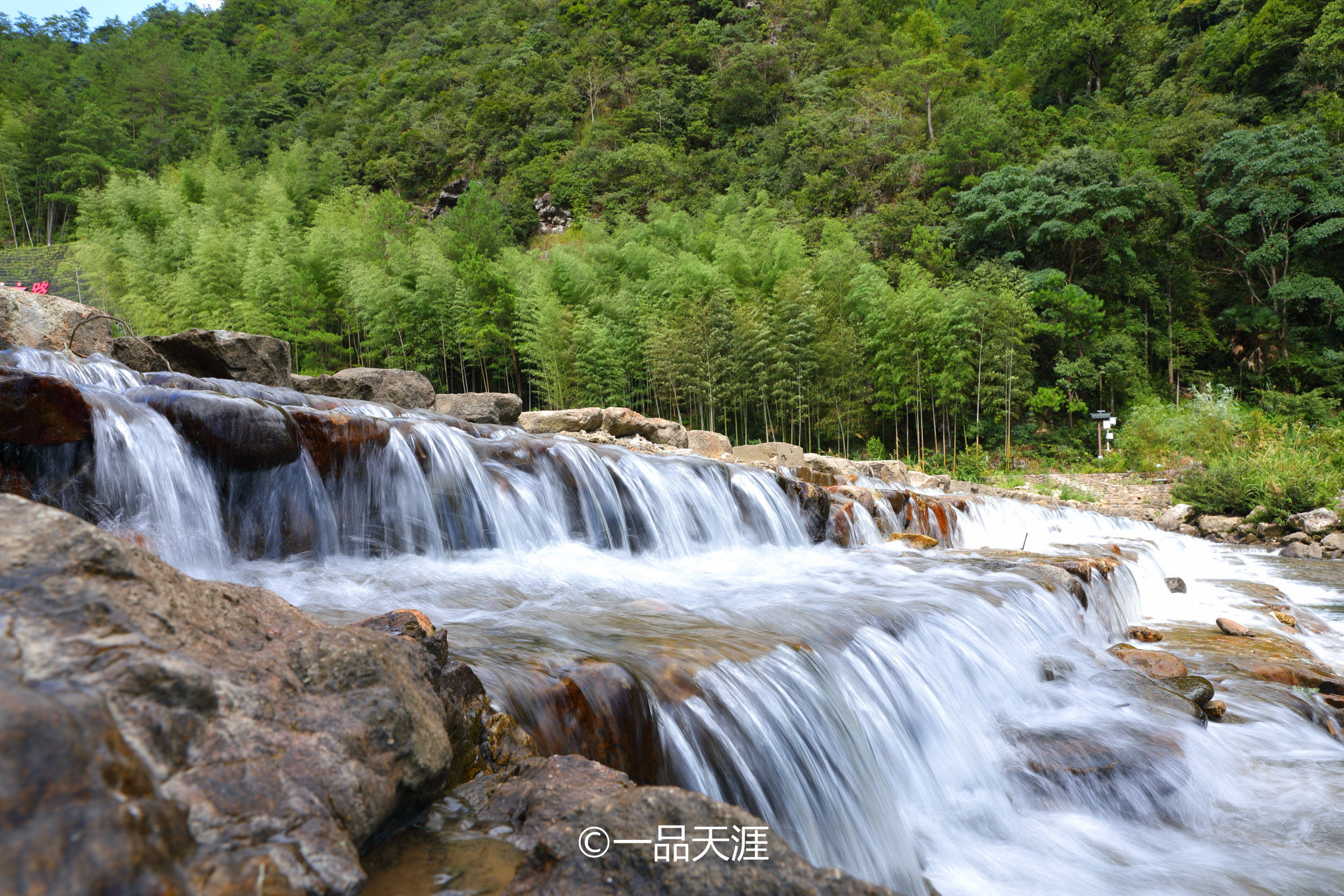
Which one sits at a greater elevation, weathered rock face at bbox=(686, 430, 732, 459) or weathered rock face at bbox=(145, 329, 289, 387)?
weathered rock face at bbox=(145, 329, 289, 387)

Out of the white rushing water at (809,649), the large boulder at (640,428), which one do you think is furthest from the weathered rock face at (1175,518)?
the large boulder at (640,428)

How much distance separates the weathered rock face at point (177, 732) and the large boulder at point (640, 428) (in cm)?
1393

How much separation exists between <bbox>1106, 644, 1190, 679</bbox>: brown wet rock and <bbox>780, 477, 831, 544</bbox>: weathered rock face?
11.2ft

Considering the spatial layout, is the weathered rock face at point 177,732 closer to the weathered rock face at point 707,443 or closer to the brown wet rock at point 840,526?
the brown wet rock at point 840,526

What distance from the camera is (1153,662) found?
4.39m

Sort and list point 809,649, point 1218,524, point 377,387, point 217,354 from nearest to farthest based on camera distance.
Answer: point 809,649
point 217,354
point 1218,524
point 377,387

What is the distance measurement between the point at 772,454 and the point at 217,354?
33.1ft

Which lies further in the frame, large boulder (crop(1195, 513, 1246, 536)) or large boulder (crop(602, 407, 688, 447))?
large boulder (crop(602, 407, 688, 447))

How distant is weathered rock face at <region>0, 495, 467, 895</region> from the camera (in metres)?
→ 0.95

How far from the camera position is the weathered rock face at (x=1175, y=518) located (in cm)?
1255

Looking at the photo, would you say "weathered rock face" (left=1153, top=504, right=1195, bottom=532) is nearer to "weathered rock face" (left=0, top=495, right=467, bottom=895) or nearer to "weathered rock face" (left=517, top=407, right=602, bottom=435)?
"weathered rock face" (left=517, top=407, right=602, bottom=435)

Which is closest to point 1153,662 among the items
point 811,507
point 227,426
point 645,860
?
point 811,507

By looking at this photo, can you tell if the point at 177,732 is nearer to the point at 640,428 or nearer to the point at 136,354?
the point at 136,354

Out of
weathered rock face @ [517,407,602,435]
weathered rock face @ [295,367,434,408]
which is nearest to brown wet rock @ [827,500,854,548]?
weathered rock face @ [517,407,602,435]
